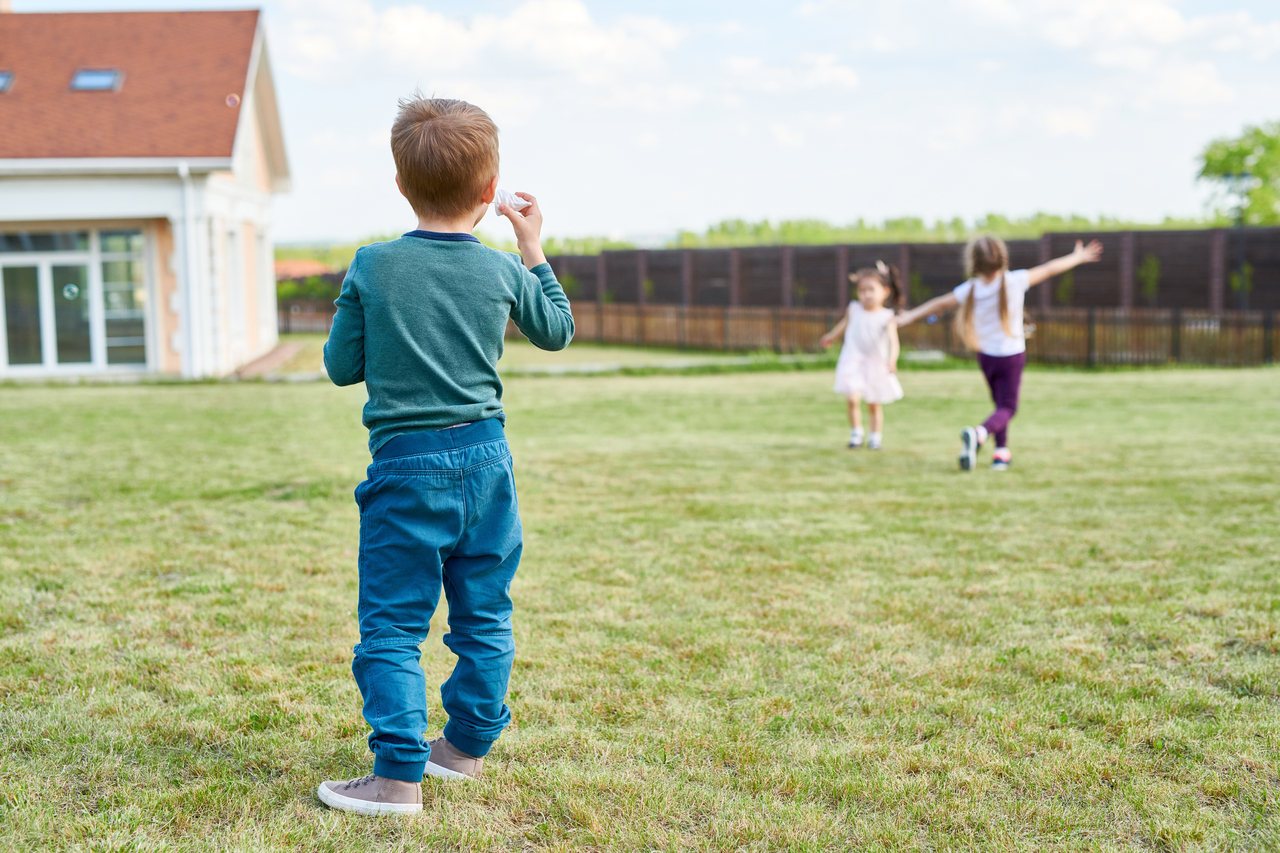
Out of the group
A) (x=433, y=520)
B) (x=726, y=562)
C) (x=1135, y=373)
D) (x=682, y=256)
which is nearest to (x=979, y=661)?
(x=726, y=562)

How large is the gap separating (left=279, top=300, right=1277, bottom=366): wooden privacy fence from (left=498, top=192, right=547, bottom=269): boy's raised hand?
43.3 feet

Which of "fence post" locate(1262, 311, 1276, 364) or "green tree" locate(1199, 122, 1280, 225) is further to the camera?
"green tree" locate(1199, 122, 1280, 225)

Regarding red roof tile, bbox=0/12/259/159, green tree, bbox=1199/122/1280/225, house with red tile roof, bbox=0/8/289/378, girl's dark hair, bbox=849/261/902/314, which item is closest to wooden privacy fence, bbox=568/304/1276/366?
house with red tile roof, bbox=0/8/289/378

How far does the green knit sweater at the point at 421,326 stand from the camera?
2.75 metres

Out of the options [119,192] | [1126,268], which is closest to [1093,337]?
[1126,268]

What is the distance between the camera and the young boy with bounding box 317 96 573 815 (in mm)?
2736

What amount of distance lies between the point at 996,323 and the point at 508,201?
20.8ft

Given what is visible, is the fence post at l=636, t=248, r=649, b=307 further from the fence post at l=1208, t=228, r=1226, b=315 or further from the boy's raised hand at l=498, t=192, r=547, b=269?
the boy's raised hand at l=498, t=192, r=547, b=269

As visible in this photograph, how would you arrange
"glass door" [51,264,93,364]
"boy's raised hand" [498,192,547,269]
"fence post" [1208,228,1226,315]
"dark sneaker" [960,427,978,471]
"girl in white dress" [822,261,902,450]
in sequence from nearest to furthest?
"boy's raised hand" [498,192,547,269] → "dark sneaker" [960,427,978,471] → "girl in white dress" [822,261,902,450] → "glass door" [51,264,93,364] → "fence post" [1208,228,1226,315]

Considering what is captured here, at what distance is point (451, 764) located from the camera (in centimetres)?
293

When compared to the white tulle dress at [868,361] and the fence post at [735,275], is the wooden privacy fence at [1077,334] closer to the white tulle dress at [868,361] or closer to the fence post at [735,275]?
the fence post at [735,275]

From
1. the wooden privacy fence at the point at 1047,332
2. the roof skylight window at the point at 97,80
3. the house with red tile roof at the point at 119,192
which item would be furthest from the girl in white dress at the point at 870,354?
the roof skylight window at the point at 97,80

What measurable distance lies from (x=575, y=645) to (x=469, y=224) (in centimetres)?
173

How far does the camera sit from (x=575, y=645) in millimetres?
4039
